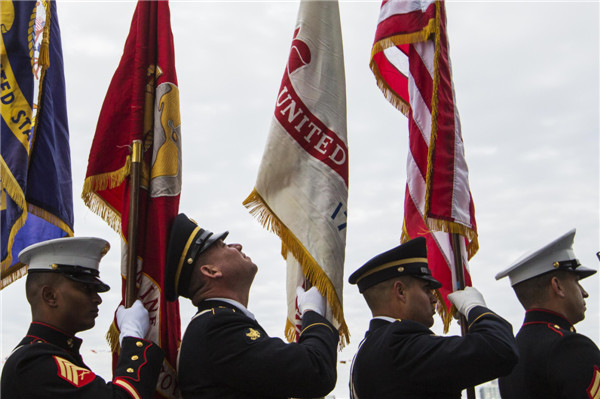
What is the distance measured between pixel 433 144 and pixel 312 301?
Answer: 1.48m

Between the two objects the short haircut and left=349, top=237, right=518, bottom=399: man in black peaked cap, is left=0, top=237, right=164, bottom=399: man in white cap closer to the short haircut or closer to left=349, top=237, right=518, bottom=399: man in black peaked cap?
left=349, top=237, right=518, bottom=399: man in black peaked cap

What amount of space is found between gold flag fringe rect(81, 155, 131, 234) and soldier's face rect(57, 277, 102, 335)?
690 mm

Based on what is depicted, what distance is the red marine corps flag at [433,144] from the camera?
4551mm

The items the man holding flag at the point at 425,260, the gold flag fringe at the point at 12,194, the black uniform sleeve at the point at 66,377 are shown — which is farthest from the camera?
the gold flag fringe at the point at 12,194

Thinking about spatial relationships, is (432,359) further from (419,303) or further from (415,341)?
(419,303)

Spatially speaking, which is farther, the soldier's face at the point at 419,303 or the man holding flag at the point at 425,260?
the soldier's face at the point at 419,303

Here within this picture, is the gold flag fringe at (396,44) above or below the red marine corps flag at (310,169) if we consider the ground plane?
above

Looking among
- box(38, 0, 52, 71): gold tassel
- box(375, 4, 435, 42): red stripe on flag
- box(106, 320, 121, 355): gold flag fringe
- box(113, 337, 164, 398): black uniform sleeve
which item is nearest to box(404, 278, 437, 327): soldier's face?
box(113, 337, 164, 398): black uniform sleeve

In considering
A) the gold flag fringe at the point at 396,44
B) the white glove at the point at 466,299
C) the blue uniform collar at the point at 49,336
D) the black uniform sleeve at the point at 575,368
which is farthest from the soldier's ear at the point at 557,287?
the blue uniform collar at the point at 49,336

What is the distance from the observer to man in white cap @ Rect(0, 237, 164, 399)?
10.5 feet

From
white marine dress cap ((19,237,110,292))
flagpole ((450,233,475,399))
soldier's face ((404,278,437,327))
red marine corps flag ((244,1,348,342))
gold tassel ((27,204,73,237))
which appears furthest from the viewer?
gold tassel ((27,204,73,237))

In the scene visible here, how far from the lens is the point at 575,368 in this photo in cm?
366

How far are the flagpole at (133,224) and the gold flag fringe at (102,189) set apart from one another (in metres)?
0.13

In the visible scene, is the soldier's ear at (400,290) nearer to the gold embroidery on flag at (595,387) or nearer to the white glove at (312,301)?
the white glove at (312,301)
